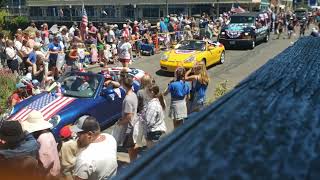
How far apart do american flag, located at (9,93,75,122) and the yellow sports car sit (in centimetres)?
783

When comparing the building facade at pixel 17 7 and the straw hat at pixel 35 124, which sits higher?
the building facade at pixel 17 7

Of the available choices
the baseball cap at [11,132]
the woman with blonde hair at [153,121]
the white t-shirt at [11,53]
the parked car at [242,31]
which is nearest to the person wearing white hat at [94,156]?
the baseball cap at [11,132]

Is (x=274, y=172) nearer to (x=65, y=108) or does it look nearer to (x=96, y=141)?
(x=96, y=141)

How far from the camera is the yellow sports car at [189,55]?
16516 millimetres

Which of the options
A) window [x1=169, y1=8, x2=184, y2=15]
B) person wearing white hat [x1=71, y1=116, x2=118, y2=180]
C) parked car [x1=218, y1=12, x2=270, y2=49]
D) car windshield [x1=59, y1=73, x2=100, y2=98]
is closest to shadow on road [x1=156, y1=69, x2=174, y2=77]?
car windshield [x1=59, y1=73, x2=100, y2=98]

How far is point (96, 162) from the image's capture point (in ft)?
14.4

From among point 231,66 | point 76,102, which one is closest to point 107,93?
point 76,102

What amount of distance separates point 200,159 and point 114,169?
3.82 m

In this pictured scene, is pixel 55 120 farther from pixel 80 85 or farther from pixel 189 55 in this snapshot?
pixel 189 55

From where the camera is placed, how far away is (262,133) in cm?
113

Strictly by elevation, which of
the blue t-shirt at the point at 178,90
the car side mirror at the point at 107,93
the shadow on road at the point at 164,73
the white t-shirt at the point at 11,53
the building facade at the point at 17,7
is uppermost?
the building facade at the point at 17,7

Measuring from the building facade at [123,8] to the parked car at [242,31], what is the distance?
92.0ft

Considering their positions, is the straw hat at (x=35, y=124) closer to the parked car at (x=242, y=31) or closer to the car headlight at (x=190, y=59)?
the car headlight at (x=190, y=59)

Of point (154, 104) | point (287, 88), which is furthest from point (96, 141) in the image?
point (287, 88)
